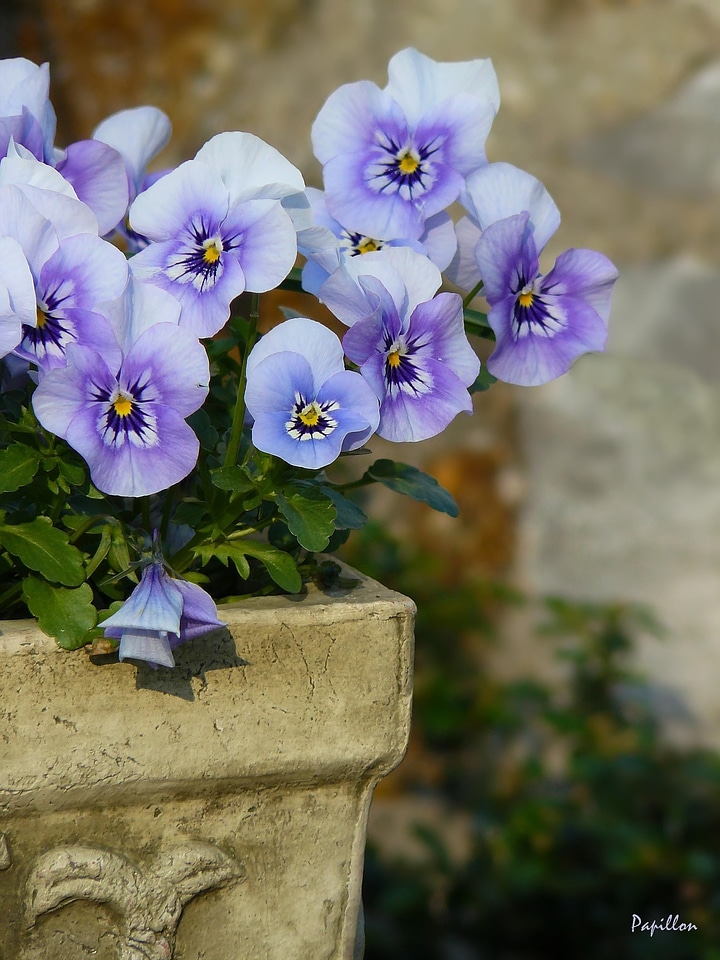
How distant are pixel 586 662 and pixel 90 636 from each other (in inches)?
47.9

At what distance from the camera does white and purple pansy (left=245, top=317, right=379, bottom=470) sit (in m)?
0.56

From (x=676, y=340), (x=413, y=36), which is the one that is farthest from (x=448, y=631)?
(x=413, y=36)

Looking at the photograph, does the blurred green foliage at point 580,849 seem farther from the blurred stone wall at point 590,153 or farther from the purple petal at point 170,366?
the purple petal at point 170,366

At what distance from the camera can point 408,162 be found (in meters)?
0.65

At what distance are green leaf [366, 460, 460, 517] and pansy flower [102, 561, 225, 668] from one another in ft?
0.56

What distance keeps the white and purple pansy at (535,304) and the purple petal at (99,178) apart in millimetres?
225

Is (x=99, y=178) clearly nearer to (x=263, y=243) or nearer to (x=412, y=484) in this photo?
(x=263, y=243)

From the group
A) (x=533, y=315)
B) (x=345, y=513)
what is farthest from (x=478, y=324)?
(x=345, y=513)

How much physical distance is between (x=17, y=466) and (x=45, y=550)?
5 centimetres

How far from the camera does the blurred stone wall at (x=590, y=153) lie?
6.15 ft

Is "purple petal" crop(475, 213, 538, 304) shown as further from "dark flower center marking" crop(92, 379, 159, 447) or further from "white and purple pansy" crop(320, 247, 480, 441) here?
"dark flower center marking" crop(92, 379, 159, 447)

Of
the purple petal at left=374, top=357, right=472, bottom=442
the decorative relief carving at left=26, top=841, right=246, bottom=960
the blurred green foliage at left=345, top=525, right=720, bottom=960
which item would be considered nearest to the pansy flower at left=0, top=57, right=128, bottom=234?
the purple petal at left=374, top=357, right=472, bottom=442

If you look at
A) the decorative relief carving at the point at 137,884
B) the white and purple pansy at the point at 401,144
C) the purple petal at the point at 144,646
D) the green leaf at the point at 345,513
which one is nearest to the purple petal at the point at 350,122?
the white and purple pansy at the point at 401,144

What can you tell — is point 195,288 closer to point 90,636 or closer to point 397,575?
point 90,636
